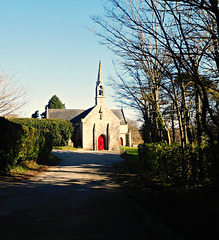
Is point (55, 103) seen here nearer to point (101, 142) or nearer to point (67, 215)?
point (101, 142)

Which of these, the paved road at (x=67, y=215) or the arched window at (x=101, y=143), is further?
the arched window at (x=101, y=143)

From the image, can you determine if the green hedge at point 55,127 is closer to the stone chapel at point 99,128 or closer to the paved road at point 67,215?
the stone chapel at point 99,128

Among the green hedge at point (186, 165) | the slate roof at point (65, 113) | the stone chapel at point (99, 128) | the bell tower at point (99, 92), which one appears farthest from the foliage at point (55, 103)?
the green hedge at point (186, 165)

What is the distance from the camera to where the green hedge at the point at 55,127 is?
36750 mm

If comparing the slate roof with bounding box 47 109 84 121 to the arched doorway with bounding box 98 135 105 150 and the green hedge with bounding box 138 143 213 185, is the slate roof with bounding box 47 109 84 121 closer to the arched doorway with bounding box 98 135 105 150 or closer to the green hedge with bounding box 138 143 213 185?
the arched doorway with bounding box 98 135 105 150

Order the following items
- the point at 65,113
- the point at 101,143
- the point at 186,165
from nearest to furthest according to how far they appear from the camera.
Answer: the point at 186,165
the point at 101,143
the point at 65,113

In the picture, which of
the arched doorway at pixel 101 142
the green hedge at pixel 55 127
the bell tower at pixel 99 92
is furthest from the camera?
the bell tower at pixel 99 92

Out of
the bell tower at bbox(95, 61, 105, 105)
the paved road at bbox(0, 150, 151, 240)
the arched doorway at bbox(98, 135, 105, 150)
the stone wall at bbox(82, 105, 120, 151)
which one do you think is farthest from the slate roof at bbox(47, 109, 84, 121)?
the paved road at bbox(0, 150, 151, 240)

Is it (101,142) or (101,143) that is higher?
(101,142)

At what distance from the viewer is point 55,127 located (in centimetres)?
3725

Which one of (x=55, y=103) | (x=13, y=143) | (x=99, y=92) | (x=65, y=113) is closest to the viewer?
(x=13, y=143)

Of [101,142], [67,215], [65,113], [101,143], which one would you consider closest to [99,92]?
[101,142]

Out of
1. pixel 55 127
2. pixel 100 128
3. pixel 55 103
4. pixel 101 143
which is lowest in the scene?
pixel 101 143

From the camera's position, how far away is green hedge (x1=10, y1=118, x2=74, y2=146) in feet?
121
